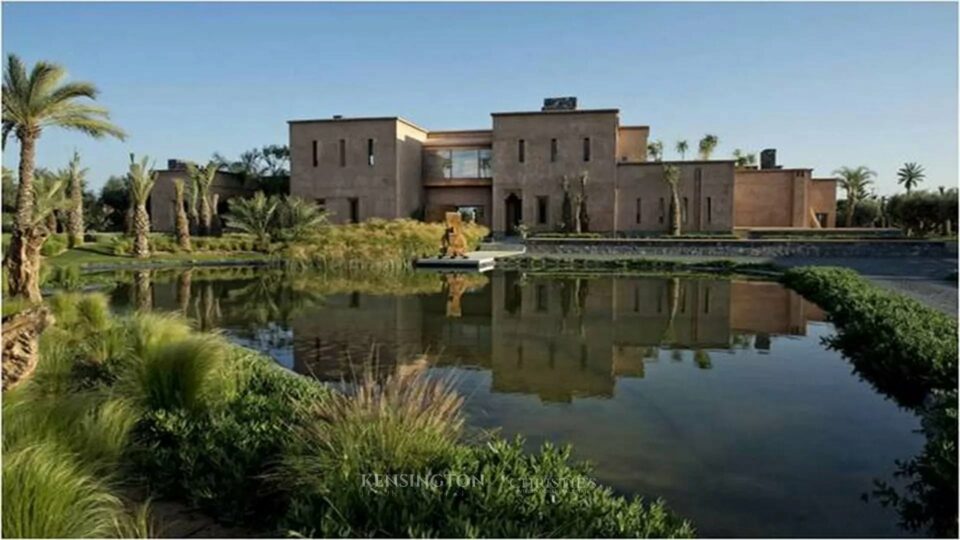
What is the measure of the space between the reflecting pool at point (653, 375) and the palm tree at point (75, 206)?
1354cm

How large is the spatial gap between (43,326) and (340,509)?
2.23 meters

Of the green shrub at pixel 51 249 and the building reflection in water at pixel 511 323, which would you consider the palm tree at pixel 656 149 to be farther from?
the green shrub at pixel 51 249

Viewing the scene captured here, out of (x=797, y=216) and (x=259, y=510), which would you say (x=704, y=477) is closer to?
(x=259, y=510)

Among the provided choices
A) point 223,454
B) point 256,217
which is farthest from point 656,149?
point 223,454

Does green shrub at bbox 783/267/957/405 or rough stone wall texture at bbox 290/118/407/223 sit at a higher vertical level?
rough stone wall texture at bbox 290/118/407/223

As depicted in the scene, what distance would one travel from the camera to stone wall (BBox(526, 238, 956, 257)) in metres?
26.3

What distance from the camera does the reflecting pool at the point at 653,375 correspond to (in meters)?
4.87

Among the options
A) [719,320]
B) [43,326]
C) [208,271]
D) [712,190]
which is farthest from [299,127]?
[43,326]

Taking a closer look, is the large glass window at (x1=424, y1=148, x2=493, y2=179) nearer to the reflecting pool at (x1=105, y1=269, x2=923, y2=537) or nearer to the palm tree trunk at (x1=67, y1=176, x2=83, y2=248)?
the palm tree trunk at (x1=67, y1=176, x2=83, y2=248)

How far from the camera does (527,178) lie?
120 ft

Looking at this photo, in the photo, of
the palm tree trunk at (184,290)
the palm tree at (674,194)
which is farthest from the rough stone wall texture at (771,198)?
the palm tree trunk at (184,290)

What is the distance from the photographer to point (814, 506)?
14.9 feet

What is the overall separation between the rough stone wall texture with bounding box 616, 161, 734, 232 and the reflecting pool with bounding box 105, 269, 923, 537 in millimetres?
18262

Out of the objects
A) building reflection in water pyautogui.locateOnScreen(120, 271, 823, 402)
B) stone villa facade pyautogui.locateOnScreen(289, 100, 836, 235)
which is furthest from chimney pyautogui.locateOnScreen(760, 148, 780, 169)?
building reflection in water pyautogui.locateOnScreen(120, 271, 823, 402)
